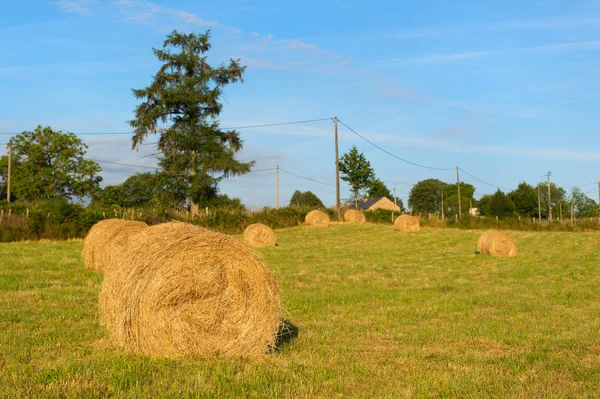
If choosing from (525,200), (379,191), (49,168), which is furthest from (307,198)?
(49,168)

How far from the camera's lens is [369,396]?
6.00 meters

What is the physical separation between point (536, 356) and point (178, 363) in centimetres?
448

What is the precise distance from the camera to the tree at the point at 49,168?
60969mm

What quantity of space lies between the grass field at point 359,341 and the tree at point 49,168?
1822 inches

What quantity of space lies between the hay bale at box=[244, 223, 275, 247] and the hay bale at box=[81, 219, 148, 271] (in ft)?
40.7

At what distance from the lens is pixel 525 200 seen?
10269 cm

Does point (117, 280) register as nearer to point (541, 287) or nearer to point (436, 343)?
point (436, 343)


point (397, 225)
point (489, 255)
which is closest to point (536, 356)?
point (489, 255)

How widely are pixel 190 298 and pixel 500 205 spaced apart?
312ft

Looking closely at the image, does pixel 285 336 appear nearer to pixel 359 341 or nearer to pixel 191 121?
pixel 359 341

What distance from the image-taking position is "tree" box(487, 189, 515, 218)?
96.3 metres

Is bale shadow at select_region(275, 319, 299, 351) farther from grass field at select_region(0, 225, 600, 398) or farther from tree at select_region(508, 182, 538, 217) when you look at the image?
tree at select_region(508, 182, 538, 217)

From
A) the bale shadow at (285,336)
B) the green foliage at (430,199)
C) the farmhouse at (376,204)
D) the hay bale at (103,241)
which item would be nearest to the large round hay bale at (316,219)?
the hay bale at (103,241)

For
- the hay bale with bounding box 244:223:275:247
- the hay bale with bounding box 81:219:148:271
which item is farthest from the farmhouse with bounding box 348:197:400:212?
the hay bale with bounding box 81:219:148:271
